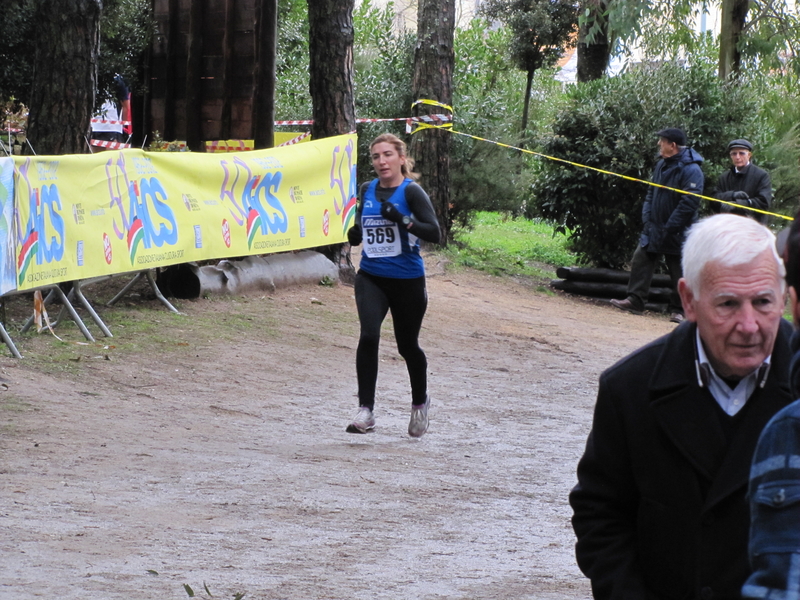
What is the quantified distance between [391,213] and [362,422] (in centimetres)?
Result: 138

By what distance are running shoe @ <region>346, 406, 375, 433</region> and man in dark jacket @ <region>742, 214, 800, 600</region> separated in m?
5.85

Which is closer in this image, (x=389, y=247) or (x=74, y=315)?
(x=389, y=247)

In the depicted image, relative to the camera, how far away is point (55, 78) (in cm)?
1117

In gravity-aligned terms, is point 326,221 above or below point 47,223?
below

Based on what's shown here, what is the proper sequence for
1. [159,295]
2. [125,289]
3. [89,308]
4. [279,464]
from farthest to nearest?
1. [159,295]
2. [125,289]
3. [89,308]
4. [279,464]

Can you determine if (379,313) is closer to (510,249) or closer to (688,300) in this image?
(688,300)

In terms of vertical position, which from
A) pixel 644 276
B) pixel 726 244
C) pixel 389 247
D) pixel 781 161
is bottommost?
pixel 644 276

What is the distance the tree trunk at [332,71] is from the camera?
47.0 feet

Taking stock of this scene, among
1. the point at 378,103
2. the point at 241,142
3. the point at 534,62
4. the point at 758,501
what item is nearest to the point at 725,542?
the point at 758,501

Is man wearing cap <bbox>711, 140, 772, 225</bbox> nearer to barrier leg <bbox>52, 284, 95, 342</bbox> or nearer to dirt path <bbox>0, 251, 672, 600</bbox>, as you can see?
dirt path <bbox>0, 251, 672, 600</bbox>

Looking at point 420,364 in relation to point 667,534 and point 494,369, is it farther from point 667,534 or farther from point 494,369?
point 667,534

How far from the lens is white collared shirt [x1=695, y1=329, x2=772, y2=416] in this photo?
2.47m

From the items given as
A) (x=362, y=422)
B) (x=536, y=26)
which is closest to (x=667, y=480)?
(x=362, y=422)

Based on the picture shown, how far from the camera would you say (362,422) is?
7531 millimetres
